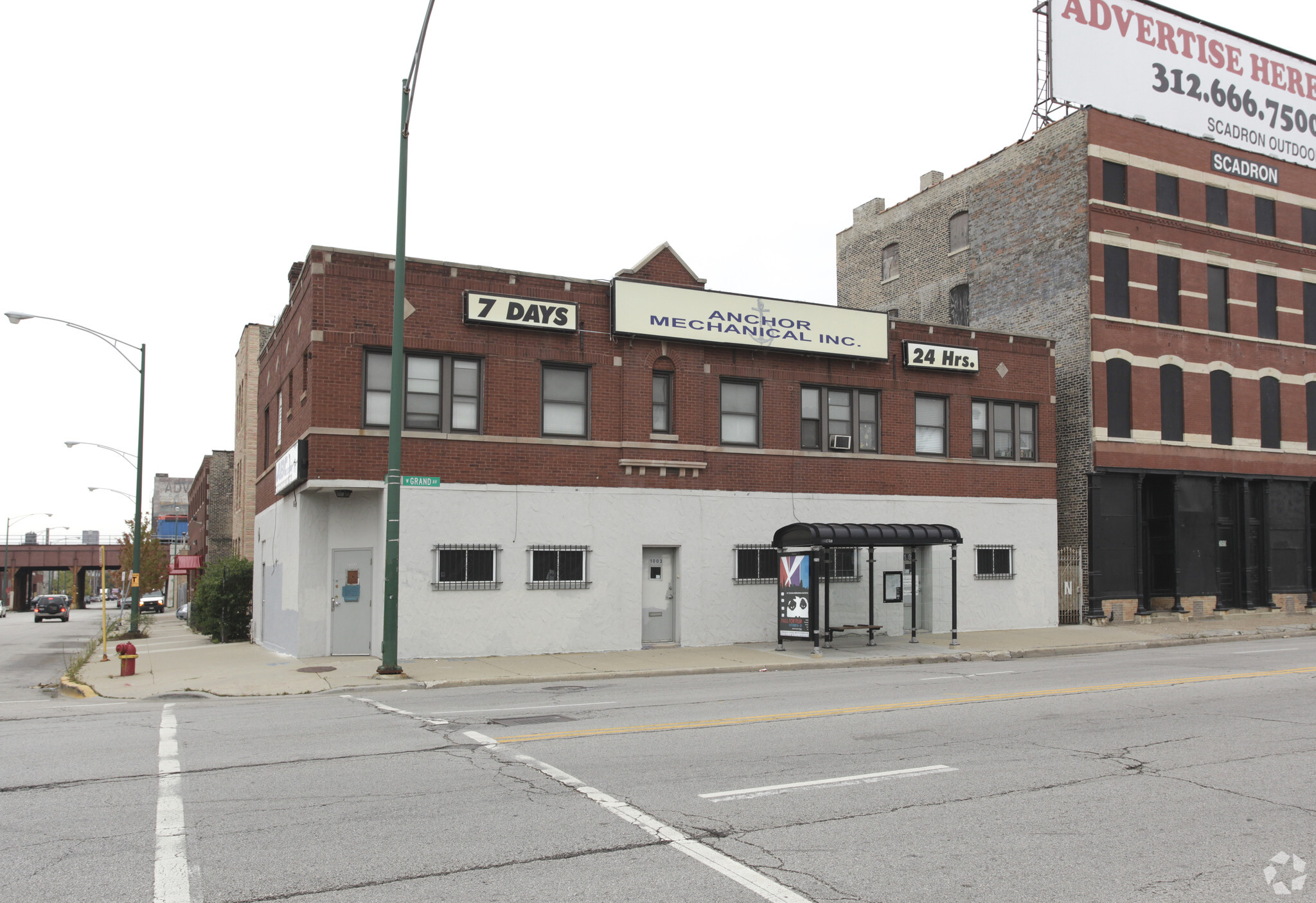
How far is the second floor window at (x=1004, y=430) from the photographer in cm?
2661

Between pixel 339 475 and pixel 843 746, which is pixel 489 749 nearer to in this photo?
pixel 843 746

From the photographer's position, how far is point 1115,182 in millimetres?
29125

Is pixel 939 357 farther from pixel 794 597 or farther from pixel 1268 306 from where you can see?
pixel 1268 306

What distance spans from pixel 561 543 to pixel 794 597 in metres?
4.93

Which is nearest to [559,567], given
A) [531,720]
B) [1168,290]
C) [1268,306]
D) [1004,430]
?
[531,720]

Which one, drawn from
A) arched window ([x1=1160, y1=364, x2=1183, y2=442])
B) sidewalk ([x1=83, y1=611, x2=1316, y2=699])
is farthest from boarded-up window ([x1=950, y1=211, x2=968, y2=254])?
sidewalk ([x1=83, y1=611, x2=1316, y2=699])

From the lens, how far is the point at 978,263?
32625 millimetres

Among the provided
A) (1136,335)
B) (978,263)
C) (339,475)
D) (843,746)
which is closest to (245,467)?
(339,475)

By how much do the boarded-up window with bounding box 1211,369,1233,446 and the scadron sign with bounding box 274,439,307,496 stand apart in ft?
84.2

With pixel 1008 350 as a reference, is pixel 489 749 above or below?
below

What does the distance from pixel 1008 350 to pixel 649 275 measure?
34.1ft

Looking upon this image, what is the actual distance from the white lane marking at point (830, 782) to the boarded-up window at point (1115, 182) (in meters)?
Result: 24.5

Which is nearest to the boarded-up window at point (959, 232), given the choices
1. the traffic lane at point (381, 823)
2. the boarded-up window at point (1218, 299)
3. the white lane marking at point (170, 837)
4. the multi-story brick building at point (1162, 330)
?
the multi-story brick building at point (1162, 330)

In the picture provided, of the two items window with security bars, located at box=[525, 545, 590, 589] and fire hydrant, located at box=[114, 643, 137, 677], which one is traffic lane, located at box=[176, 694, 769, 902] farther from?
window with security bars, located at box=[525, 545, 590, 589]
